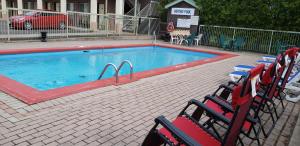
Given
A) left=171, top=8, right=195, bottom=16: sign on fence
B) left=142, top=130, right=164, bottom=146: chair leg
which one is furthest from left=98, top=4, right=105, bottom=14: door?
left=142, top=130, right=164, bottom=146: chair leg

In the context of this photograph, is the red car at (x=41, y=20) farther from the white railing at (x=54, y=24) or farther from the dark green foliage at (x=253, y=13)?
the dark green foliage at (x=253, y=13)

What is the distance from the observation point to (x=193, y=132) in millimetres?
2637

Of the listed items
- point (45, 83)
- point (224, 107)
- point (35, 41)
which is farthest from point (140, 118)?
point (35, 41)

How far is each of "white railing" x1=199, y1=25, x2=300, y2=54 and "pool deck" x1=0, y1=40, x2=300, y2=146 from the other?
32.8 ft

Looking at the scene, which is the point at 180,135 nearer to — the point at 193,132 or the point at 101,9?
the point at 193,132

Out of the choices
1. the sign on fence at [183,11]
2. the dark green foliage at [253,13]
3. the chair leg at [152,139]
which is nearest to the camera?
the chair leg at [152,139]

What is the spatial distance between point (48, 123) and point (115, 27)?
1385 cm

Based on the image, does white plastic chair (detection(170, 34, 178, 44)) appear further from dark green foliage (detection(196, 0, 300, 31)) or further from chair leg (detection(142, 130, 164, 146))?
chair leg (detection(142, 130, 164, 146))

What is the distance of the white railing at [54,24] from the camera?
1151cm

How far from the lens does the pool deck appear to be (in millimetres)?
3039

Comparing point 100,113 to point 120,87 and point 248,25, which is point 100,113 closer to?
point 120,87

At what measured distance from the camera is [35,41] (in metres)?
12.3

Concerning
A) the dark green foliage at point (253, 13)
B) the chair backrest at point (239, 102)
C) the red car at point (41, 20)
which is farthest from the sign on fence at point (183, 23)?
the chair backrest at point (239, 102)

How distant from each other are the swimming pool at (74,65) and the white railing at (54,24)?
8.22ft
